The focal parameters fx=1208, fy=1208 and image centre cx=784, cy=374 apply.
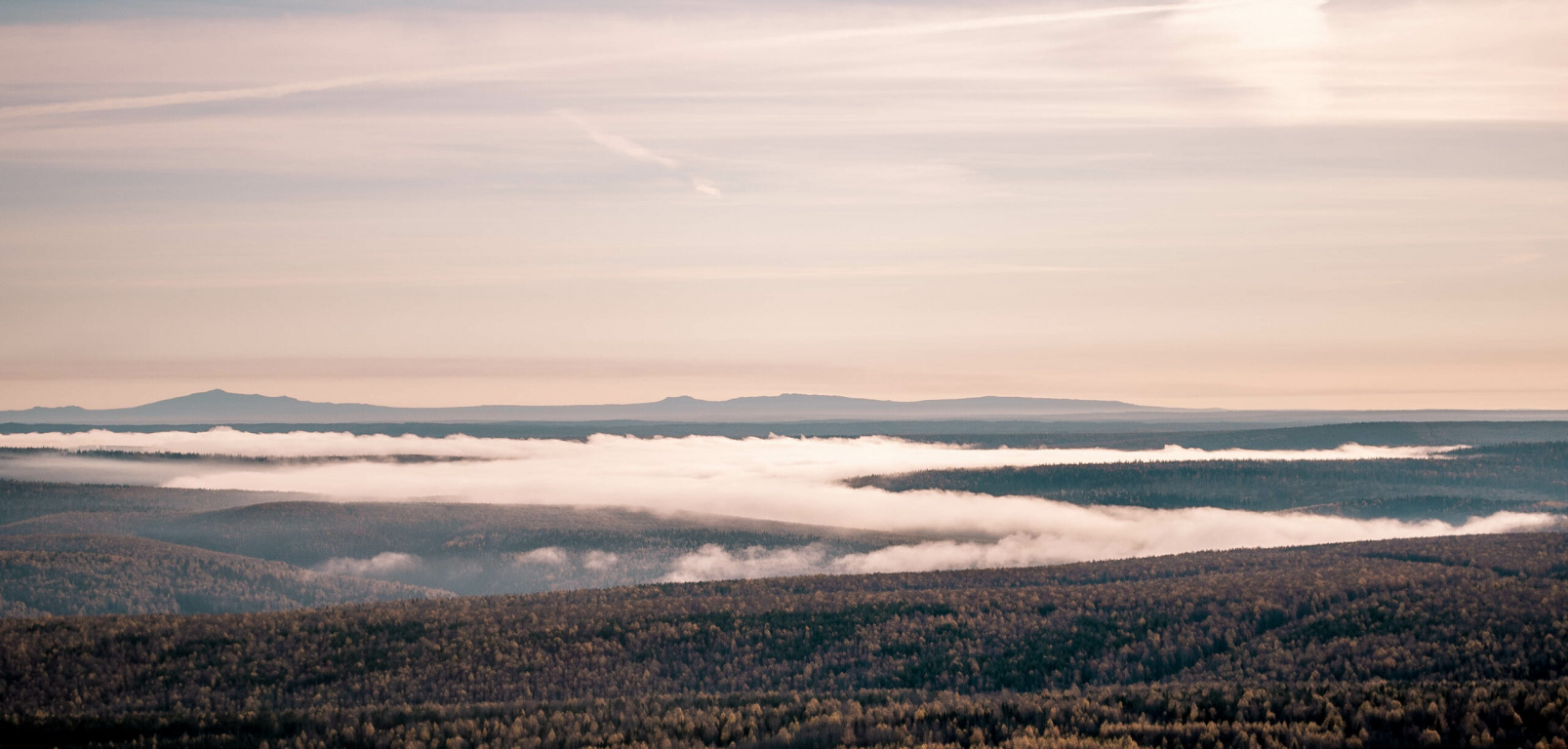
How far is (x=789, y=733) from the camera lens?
169 ft

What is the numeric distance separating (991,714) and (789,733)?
981 cm

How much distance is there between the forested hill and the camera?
5362 centimetres

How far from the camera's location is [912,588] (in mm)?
157000

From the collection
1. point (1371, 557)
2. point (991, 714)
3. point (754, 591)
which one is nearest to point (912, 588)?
point (754, 591)

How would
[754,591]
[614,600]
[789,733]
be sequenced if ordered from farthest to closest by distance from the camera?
[754,591] < [614,600] < [789,733]

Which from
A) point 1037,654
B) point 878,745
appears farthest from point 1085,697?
point 1037,654

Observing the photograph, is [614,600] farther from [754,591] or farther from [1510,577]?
[1510,577]

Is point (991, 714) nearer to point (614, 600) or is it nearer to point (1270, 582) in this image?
point (1270, 582)

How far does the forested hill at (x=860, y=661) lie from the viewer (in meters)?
53.6

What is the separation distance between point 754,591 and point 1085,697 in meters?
95.0

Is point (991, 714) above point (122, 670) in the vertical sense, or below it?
above

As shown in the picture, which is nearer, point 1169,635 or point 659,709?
point 659,709

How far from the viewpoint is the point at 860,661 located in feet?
386

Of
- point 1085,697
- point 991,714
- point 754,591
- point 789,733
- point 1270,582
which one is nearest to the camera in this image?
point 789,733
